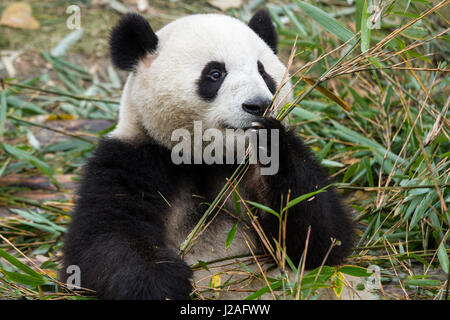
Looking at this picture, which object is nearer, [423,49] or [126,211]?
[126,211]

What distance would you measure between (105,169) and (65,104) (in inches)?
139

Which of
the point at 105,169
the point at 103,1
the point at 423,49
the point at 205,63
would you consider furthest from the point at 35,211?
the point at 103,1

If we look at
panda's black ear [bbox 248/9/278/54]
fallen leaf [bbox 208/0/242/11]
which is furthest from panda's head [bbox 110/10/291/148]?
fallen leaf [bbox 208/0/242/11]

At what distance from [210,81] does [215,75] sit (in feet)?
0.13

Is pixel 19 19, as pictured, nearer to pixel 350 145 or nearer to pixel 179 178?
pixel 350 145

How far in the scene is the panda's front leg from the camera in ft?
9.06

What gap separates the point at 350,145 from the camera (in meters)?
4.57

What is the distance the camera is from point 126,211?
2.89 m

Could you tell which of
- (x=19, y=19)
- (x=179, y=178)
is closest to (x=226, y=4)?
(x=19, y=19)

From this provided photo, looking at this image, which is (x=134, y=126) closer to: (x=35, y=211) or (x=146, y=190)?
(x=146, y=190)

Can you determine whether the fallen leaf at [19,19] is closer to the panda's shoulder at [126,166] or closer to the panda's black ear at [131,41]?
the panda's black ear at [131,41]

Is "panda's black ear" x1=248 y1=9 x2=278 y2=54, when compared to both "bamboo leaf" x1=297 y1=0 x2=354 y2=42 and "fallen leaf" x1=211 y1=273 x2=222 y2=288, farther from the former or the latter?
"fallen leaf" x1=211 y1=273 x2=222 y2=288

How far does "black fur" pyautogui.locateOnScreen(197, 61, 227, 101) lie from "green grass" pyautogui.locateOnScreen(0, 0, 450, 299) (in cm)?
38

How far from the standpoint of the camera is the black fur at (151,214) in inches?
107
